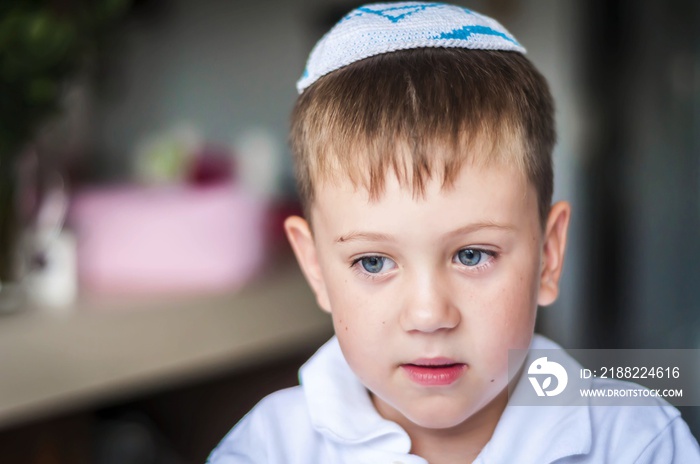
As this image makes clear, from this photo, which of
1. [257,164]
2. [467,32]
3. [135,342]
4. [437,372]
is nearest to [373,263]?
[437,372]

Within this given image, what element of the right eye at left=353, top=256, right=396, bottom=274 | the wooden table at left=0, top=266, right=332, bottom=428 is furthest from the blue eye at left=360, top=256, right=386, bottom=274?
the wooden table at left=0, top=266, right=332, bottom=428

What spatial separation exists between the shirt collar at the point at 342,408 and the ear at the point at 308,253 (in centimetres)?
6

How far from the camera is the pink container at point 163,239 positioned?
158 centimetres

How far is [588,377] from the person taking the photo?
77 centimetres

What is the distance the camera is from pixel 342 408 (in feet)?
2.52

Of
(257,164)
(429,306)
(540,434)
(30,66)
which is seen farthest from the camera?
(257,164)

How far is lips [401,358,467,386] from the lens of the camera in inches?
26.3

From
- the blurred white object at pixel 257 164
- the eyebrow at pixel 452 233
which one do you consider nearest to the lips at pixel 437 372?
the eyebrow at pixel 452 233

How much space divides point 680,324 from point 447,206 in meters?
1.97

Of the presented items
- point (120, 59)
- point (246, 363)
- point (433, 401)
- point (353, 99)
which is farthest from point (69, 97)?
point (433, 401)

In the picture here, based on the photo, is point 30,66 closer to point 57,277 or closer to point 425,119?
point 57,277

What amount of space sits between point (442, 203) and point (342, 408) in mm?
239

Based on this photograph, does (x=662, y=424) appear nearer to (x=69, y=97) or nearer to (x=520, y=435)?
(x=520, y=435)

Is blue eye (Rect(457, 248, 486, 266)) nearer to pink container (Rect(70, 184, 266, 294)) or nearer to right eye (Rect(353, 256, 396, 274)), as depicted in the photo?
right eye (Rect(353, 256, 396, 274))
